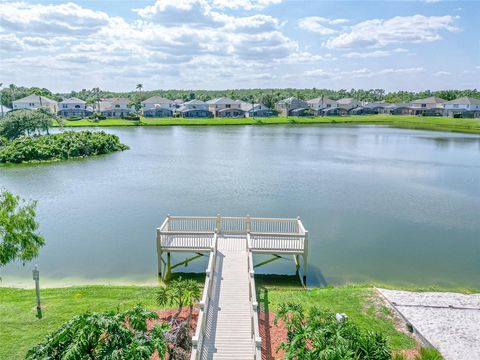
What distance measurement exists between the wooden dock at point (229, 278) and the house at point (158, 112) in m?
93.9

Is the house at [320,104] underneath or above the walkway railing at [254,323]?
above

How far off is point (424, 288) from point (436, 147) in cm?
5069

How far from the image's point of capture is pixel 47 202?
96.5ft

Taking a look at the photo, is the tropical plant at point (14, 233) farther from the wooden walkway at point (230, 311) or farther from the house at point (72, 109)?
the house at point (72, 109)

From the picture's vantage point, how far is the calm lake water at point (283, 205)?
19145 mm

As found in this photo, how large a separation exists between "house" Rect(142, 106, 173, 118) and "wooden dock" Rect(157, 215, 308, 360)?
308 feet

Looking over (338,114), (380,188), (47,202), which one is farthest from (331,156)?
(338,114)

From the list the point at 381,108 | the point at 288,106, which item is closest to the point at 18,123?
the point at 288,106

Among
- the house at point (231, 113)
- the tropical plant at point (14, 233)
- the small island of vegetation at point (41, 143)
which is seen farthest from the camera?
the house at point (231, 113)

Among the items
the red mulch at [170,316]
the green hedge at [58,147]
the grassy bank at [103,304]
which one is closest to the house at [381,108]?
the green hedge at [58,147]

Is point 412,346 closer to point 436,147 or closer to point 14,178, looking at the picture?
point 14,178

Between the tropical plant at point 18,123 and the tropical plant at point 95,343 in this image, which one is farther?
the tropical plant at point 18,123

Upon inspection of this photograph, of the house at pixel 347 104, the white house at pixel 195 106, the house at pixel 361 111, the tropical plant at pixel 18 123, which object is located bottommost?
the tropical plant at pixel 18 123

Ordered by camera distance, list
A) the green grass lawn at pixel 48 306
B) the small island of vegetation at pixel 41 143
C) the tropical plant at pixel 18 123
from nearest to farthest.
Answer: the green grass lawn at pixel 48 306
the small island of vegetation at pixel 41 143
the tropical plant at pixel 18 123
